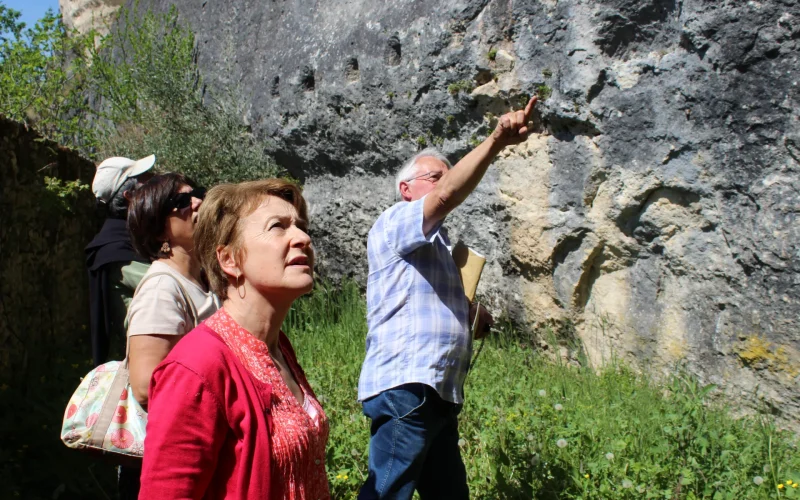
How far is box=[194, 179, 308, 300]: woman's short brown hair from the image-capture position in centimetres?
177

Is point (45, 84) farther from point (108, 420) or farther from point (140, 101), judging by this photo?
point (108, 420)

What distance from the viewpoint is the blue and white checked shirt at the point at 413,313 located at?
2.49 metres

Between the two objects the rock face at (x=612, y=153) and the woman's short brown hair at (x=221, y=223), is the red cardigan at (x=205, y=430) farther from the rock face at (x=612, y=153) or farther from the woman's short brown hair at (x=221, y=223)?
the rock face at (x=612, y=153)

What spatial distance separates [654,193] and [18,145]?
144 inches

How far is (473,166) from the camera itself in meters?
2.37

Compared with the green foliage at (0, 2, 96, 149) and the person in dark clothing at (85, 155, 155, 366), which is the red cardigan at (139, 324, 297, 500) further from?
the green foliage at (0, 2, 96, 149)

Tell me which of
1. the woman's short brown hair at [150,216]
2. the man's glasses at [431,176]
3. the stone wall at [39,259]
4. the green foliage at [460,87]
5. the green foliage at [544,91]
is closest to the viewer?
the woman's short brown hair at [150,216]

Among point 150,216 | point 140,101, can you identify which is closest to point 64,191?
point 150,216

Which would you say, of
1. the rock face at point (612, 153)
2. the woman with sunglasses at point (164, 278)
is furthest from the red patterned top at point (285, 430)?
the rock face at point (612, 153)

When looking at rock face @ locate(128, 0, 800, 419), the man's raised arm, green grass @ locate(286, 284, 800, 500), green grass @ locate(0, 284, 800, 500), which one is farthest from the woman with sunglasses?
rock face @ locate(128, 0, 800, 419)

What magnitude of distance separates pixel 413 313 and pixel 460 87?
9.90ft

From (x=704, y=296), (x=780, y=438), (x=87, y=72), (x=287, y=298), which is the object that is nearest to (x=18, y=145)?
(x=287, y=298)

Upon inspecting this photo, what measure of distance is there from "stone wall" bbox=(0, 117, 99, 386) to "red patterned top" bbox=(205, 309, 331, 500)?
2.61 meters

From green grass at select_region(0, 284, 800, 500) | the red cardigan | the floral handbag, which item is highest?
the red cardigan
